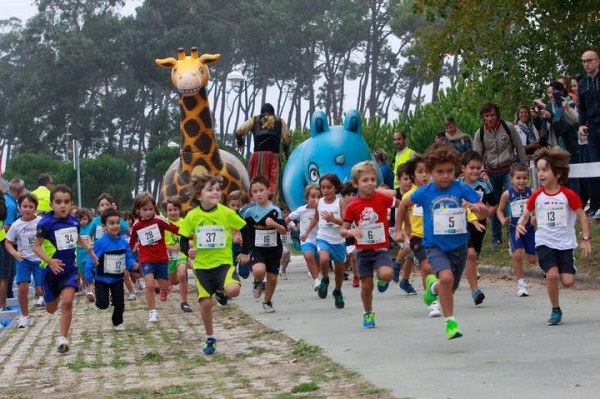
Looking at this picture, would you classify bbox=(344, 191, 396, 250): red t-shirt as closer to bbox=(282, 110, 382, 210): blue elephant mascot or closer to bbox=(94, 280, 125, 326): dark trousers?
bbox=(94, 280, 125, 326): dark trousers

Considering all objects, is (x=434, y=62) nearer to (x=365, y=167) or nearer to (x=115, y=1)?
(x=365, y=167)

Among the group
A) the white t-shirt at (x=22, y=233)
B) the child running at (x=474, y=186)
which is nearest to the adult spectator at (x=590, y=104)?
the child running at (x=474, y=186)

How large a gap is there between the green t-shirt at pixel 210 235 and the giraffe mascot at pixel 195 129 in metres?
15.4

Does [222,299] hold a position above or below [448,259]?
below

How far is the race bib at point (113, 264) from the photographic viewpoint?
13.6 meters

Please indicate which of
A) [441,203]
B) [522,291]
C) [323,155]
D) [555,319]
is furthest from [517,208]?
[323,155]

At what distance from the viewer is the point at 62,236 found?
12211 mm

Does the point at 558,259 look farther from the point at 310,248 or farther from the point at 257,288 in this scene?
the point at 257,288

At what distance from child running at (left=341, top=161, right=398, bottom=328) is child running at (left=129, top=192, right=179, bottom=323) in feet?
11.6

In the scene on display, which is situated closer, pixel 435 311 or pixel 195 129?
pixel 435 311

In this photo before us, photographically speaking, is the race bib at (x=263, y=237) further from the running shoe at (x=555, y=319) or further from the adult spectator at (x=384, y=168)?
the adult spectator at (x=384, y=168)

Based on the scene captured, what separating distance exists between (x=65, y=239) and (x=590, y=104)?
7.36 m

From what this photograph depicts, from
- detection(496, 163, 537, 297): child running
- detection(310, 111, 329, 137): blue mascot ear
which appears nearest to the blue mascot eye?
detection(310, 111, 329, 137): blue mascot ear

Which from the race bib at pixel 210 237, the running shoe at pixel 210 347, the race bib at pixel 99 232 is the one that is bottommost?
the running shoe at pixel 210 347
